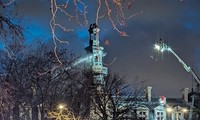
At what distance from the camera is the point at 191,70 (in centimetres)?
2684

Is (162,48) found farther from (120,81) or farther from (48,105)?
(120,81)

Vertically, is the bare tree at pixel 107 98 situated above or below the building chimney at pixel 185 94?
below

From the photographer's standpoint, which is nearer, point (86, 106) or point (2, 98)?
point (2, 98)

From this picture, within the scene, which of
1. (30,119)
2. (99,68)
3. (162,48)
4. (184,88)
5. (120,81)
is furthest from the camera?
(184,88)

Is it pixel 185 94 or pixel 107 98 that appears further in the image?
pixel 185 94

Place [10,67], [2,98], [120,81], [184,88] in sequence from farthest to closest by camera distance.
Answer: [184,88], [120,81], [10,67], [2,98]

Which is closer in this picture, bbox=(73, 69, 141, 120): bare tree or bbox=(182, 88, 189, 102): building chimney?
bbox=(73, 69, 141, 120): bare tree

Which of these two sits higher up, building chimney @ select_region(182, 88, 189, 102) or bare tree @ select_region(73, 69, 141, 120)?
building chimney @ select_region(182, 88, 189, 102)

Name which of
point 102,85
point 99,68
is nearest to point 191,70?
point 102,85

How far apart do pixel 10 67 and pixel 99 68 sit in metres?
31.1

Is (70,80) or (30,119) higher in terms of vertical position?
(70,80)

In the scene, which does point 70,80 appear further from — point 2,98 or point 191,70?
point 2,98

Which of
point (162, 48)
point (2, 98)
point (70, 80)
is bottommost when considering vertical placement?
point (2, 98)

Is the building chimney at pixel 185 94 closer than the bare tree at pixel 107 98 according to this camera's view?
No
